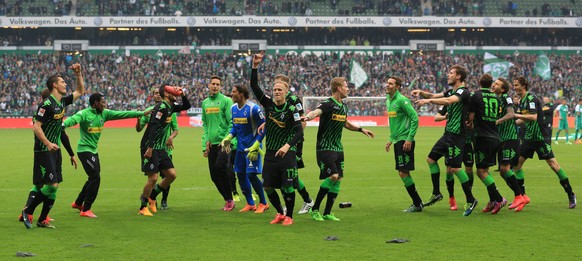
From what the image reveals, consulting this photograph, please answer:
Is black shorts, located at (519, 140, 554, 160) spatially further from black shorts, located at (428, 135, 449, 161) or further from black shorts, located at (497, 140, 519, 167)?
black shorts, located at (428, 135, 449, 161)

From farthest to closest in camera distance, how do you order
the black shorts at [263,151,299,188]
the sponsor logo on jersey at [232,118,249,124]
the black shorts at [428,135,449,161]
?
the black shorts at [428,135,449,161], the sponsor logo on jersey at [232,118,249,124], the black shorts at [263,151,299,188]

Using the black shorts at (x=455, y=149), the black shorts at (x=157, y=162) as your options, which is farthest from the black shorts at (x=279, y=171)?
the black shorts at (x=455, y=149)

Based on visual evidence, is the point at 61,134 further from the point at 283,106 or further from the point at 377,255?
the point at 377,255

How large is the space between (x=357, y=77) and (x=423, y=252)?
5691 centimetres

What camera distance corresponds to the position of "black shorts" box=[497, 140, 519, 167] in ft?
45.8

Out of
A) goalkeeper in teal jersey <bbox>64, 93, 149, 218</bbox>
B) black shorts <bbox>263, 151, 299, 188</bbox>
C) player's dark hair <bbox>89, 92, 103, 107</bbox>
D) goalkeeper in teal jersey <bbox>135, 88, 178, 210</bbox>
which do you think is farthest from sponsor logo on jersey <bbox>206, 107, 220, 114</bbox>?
black shorts <bbox>263, 151, 299, 188</bbox>

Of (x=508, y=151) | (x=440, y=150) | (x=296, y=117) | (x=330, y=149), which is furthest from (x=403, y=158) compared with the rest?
(x=296, y=117)

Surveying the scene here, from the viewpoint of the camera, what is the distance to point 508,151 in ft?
46.3

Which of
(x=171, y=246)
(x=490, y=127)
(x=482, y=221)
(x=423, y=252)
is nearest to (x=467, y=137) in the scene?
(x=490, y=127)

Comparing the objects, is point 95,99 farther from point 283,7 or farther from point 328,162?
point 283,7

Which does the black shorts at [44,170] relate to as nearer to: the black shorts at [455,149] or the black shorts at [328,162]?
the black shorts at [328,162]

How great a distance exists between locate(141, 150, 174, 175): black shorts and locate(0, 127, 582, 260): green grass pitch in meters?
0.77

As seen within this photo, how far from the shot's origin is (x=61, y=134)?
13414 millimetres

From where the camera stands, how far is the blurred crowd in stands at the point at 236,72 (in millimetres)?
66750
